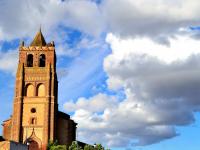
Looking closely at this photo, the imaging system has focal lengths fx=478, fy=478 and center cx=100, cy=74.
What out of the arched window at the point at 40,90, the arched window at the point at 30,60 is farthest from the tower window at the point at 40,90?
the arched window at the point at 30,60

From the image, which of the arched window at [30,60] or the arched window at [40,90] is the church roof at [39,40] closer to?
the arched window at [30,60]

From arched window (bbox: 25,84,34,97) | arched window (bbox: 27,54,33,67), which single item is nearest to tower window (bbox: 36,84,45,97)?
arched window (bbox: 25,84,34,97)

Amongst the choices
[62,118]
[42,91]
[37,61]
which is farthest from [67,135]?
[37,61]

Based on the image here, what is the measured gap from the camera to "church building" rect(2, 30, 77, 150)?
76438 mm

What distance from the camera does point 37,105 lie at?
7800 cm

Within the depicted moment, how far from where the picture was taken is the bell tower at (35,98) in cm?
7644

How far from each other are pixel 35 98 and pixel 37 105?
1.23 m

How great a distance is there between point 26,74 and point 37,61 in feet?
9.75

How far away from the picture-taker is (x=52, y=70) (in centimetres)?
8000

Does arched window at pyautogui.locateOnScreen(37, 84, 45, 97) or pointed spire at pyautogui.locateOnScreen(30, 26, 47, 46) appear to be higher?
pointed spire at pyautogui.locateOnScreen(30, 26, 47, 46)

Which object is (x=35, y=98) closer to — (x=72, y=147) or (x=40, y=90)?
(x=40, y=90)

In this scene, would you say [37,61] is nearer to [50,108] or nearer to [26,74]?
[26,74]

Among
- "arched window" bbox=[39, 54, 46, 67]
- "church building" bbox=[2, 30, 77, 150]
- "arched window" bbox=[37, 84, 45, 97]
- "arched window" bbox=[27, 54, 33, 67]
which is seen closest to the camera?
"church building" bbox=[2, 30, 77, 150]

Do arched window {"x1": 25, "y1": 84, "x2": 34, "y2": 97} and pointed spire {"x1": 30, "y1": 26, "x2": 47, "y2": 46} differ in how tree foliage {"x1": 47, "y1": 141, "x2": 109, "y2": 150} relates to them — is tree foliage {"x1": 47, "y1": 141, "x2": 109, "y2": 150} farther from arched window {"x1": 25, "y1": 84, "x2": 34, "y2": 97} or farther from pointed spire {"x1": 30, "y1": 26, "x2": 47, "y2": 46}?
pointed spire {"x1": 30, "y1": 26, "x2": 47, "y2": 46}
